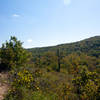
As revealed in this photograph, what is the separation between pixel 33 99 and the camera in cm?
374

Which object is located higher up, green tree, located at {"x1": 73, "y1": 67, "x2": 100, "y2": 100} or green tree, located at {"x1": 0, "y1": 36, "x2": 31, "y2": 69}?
green tree, located at {"x1": 0, "y1": 36, "x2": 31, "y2": 69}

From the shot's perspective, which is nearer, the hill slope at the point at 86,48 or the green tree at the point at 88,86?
the green tree at the point at 88,86

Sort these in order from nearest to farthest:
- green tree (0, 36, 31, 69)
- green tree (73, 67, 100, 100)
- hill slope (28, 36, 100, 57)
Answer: green tree (73, 67, 100, 100) < green tree (0, 36, 31, 69) < hill slope (28, 36, 100, 57)

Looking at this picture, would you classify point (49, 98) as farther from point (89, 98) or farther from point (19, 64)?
point (19, 64)

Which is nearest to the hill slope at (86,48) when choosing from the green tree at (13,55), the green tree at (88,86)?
the green tree at (13,55)

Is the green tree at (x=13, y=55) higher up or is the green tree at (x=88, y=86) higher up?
the green tree at (x=13, y=55)

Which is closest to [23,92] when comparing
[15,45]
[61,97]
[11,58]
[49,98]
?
[49,98]

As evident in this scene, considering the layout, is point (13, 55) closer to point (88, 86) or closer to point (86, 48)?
point (88, 86)

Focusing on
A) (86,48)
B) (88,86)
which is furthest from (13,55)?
(86,48)

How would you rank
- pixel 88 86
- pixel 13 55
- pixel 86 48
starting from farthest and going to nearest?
1. pixel 86 48
2. pixel 13 55
3. pixel 88 86

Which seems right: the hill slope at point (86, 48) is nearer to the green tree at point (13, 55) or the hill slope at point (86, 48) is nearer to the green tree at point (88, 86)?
the green tree at point (13, 55)

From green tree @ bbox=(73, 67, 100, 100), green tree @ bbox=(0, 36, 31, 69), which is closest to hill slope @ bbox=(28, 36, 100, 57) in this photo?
green tree @ bbox=(0, 36, 31, 69)

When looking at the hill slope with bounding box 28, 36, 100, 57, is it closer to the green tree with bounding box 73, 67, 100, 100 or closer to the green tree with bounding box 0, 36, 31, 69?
the green tree with bounding box 0, 36, 31, 69

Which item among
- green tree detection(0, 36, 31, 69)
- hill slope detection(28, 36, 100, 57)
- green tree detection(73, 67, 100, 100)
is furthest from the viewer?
hill slope detection(28, 36, 100, 57)
